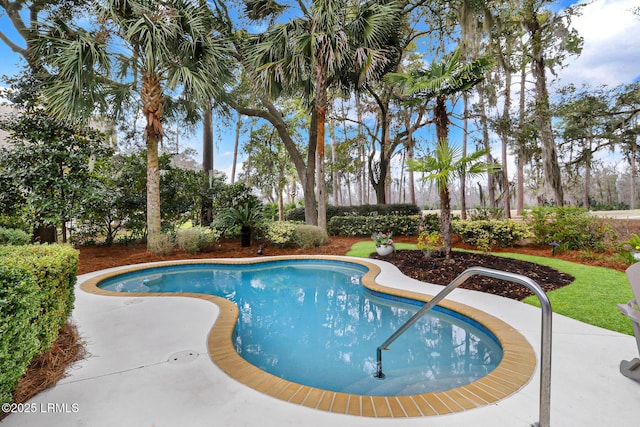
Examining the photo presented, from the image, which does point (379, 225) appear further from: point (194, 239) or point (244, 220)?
point (194, 239)

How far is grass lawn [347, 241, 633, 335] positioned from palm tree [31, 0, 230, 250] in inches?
310

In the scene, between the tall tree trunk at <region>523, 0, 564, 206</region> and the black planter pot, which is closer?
the black planter pot

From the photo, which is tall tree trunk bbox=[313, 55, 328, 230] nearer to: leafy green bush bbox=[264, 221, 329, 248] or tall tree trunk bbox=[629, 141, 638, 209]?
leafy green bush bbox=[264, 221, 329, 248]

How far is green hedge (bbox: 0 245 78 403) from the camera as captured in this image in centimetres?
165

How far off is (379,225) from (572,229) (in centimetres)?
577

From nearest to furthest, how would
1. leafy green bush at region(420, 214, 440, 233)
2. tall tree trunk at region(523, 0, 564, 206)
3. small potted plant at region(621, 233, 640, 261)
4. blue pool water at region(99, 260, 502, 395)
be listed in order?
1. blue pool water at region(99, 260, 502, 395)
2. small potted plant at region(621, 233, 640, 261)
3. tall tree trunk at region(523, 0, 564, 206)
4. leafy green bush at region(420, 214, 440, 233)

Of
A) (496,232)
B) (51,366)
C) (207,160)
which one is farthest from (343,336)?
(207,160)

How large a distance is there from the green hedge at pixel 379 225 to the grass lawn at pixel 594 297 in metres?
5.81

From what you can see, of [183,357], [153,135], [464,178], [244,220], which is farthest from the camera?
[244,220]

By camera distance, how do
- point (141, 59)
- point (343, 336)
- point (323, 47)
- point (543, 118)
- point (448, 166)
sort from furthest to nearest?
point (543, 118) → point (323, 47) → point (141, 59) → point (448, 166) → point (343, 336)

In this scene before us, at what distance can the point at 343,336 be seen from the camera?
350 centimetres

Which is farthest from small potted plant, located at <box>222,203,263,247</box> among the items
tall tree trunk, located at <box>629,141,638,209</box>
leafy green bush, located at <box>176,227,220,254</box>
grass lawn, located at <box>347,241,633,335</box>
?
tall tree trunk, located at <box>629,141,638,209</box>

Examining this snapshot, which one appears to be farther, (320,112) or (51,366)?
(320,112)

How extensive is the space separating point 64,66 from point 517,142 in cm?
1376
